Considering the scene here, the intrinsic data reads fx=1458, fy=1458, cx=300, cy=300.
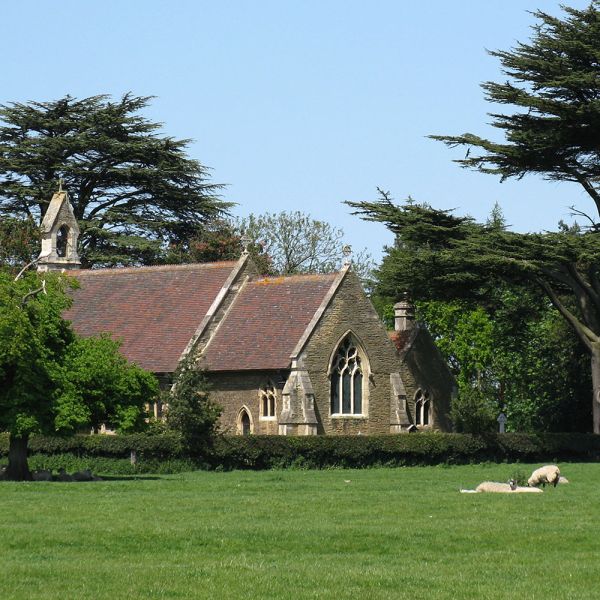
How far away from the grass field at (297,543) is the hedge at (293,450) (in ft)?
38.8

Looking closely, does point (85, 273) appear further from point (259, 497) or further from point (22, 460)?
point (259, 497)

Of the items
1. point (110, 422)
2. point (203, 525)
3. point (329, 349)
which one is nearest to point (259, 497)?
point (203, 525)

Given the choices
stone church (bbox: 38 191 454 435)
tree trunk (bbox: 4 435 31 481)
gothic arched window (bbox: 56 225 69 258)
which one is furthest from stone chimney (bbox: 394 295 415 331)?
tree trunk (bbox: 4 435 31 481)

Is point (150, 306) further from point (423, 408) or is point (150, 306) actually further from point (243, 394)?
point (423, 408)

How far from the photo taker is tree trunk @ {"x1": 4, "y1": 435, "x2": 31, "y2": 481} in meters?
39.6

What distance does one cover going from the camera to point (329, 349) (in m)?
54.6

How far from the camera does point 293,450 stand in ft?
154

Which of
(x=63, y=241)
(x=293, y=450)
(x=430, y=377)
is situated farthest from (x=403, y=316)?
(x=63, y=241)

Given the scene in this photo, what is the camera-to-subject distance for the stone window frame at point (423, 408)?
191 feet

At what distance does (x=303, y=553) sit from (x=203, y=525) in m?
3.60

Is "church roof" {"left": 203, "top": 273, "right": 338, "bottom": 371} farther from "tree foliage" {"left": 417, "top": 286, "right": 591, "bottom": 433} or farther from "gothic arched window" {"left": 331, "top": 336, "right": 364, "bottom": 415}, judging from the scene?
"tree foliage" {"left": 417, "top": 286, "right": 591, "bottom": 433}

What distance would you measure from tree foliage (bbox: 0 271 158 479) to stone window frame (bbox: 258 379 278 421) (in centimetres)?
1365

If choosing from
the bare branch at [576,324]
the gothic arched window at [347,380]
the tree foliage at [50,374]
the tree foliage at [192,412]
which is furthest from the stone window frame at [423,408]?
the tree foliage at [50,374]

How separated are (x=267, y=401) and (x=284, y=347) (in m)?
2.11
